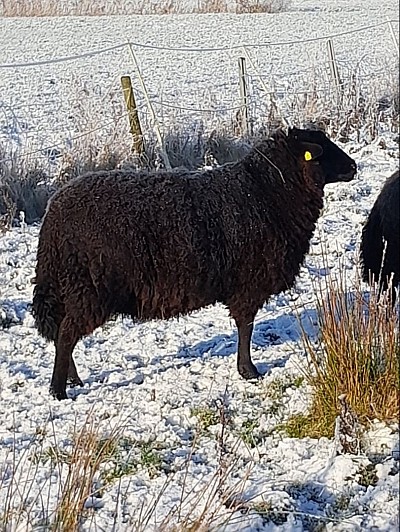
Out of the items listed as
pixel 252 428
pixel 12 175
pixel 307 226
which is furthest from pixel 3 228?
pixel 252 428

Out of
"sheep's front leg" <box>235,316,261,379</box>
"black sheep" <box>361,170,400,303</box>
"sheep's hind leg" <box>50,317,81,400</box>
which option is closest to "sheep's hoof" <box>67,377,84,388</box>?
"sheep's hind leg" <box>50,317,81,400</box>

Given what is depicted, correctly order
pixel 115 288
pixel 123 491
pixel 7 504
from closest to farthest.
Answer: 1. pixel 7 504
2. pixel 123 491
3. pixel 115 288

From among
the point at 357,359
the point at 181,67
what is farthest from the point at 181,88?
the point at 357,359

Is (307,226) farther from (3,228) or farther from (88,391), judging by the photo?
(3,228)

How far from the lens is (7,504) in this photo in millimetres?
3012

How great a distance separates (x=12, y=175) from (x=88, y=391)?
4.50m

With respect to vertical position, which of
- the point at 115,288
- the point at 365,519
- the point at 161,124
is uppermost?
the point at 161,124

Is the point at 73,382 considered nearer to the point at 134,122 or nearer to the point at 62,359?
the point at 62,359

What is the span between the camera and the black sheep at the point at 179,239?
14.5 ft

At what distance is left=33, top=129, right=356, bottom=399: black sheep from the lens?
441 cm

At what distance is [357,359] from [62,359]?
6.42ft

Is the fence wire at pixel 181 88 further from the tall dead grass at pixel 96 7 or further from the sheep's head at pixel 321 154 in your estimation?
the sheep's head at pixel 321 154

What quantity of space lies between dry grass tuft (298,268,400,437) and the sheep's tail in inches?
29.2

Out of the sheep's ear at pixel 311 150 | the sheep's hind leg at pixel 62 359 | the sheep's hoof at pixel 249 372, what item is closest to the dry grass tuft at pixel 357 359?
the sheep's hoof at pixel 249 372
